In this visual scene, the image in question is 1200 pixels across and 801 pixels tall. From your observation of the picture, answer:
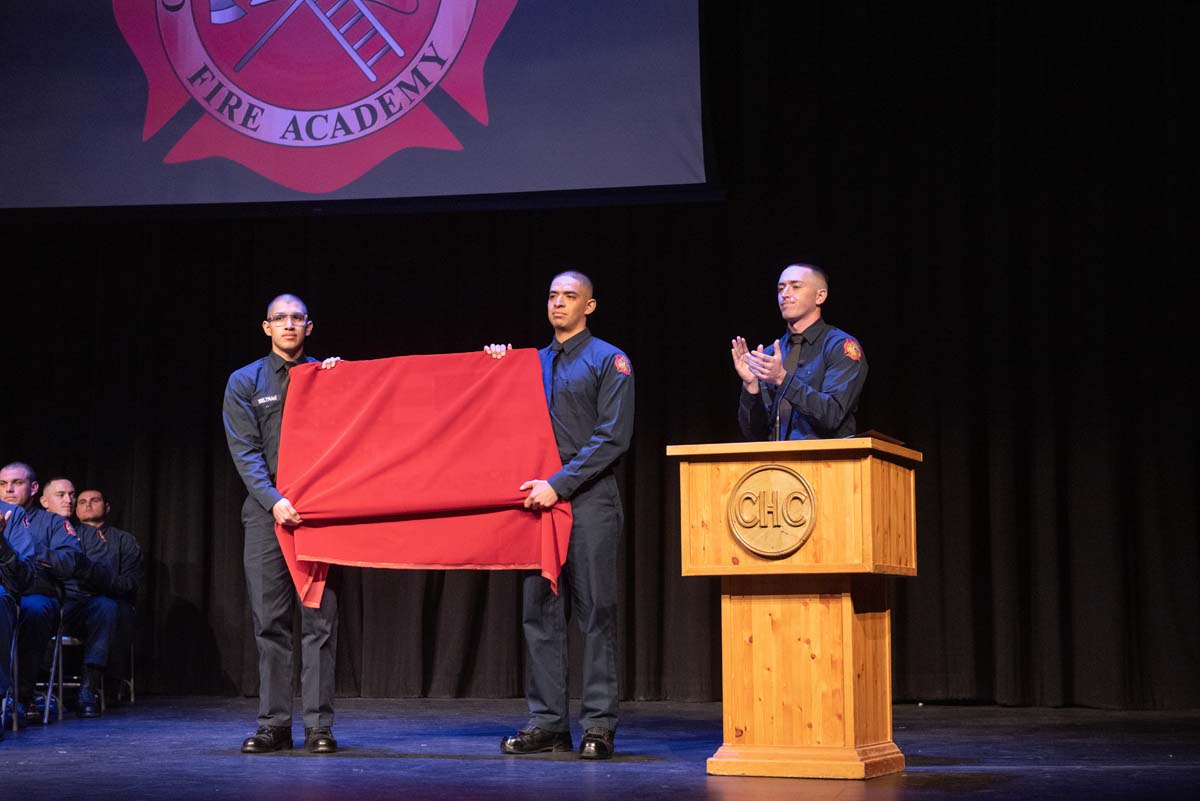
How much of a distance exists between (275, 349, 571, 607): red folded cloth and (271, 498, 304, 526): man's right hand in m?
0.05

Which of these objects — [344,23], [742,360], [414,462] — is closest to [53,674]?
[414,462]

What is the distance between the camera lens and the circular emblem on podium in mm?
3893

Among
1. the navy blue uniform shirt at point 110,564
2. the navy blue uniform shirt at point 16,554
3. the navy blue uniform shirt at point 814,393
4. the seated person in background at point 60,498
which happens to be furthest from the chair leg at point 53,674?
the navy blue uniform shirt at point 814,393

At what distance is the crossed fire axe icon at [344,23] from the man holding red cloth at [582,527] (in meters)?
2.15

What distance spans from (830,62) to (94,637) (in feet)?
15.3

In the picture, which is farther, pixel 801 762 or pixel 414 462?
pixel 414 462

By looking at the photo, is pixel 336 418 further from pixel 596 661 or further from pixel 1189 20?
pixel 1189 20

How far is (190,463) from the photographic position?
7.93 m

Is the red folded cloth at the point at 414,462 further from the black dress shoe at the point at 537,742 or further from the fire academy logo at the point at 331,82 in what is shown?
the fire academy logo at the point at 331,82

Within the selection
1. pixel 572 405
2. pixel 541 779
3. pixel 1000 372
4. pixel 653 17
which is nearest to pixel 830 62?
pixel 653 17

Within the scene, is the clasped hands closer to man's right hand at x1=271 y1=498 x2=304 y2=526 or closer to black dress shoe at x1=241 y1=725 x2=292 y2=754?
man's right hand at x1=271 y1=498 x2=304 y2=526

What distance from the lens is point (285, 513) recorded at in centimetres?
460

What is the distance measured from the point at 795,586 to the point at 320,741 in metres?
1.71

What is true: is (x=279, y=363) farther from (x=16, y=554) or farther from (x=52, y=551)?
(x=52, y=551)
